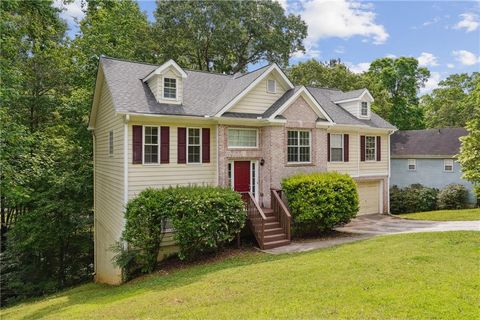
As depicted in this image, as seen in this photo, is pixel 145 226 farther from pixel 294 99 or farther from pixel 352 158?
pixel 352 158

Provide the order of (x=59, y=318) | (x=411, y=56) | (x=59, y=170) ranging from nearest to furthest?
(x=59, y=318)
(x=59, y=170)
(x=411, y=56)

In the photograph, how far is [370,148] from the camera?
2077 centimetres

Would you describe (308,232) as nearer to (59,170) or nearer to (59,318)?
(59,318)

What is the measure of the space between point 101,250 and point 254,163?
9.01 meters

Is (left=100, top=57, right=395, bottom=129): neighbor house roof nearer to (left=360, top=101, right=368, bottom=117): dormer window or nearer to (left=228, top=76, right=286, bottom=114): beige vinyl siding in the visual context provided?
(left=228, top=76, right=286, bottom=114): beige vinyl siding

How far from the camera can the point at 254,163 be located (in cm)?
1584

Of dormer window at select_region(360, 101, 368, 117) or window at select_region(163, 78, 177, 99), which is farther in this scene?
dormer window at select_region(360, 101, 368, 117)

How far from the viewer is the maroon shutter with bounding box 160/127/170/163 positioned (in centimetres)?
1357

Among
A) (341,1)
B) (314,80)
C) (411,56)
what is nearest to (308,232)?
(341,1)

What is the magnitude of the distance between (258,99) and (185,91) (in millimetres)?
3509

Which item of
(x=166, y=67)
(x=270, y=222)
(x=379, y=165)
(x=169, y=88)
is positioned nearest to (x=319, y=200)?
(x=270, y=222)

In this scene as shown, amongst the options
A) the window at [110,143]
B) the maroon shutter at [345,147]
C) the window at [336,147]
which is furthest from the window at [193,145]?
the maroon shutter at [345,147]

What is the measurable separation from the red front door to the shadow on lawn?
3308mm

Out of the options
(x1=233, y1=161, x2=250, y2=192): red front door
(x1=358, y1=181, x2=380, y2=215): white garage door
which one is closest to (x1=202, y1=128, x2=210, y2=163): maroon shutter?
(x1=233, y1=161, x2=250, y2=192): red front door
